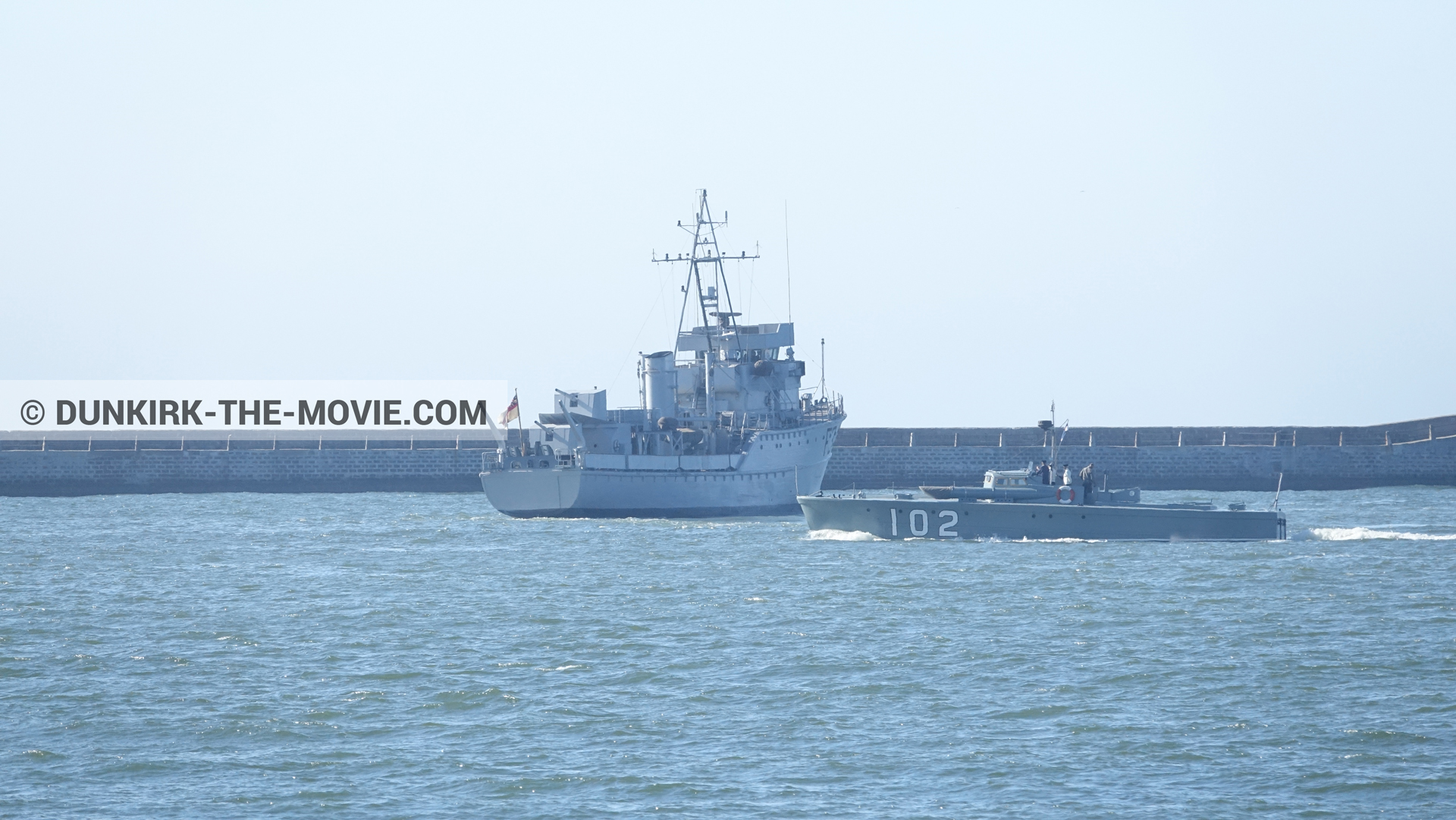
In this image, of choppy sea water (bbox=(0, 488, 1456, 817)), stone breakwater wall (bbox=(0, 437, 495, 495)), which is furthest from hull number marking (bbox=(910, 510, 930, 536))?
stone breakwater wall (bbox=(0, 437, 495, 495))

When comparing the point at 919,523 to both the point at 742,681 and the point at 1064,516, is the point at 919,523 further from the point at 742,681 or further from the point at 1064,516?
the point at 742,681

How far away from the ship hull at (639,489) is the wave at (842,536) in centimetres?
948

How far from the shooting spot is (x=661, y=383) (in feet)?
186

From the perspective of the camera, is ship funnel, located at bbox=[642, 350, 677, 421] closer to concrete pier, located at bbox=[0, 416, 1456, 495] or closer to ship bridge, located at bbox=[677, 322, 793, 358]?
ship bridge, located at bbox=[677, 322, 793, 358]

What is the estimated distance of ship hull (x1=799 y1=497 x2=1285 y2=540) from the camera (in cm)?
3891

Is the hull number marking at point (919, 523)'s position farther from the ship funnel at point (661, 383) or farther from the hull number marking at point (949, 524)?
the ship funnel at point (661, 383)

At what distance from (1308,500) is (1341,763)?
4326 cm

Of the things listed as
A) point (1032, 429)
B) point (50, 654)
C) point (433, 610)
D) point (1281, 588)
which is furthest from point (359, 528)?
point (1032, 429)

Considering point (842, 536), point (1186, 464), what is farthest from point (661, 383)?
point (1186, 464)

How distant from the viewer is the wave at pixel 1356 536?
136 ft

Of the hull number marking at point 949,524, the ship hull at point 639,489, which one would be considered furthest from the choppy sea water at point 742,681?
the ship hull at point 639,489

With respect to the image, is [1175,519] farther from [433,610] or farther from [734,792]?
[734,792]

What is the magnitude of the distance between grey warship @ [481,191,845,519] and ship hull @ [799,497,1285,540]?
1280cm

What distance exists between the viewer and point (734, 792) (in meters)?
16.8
